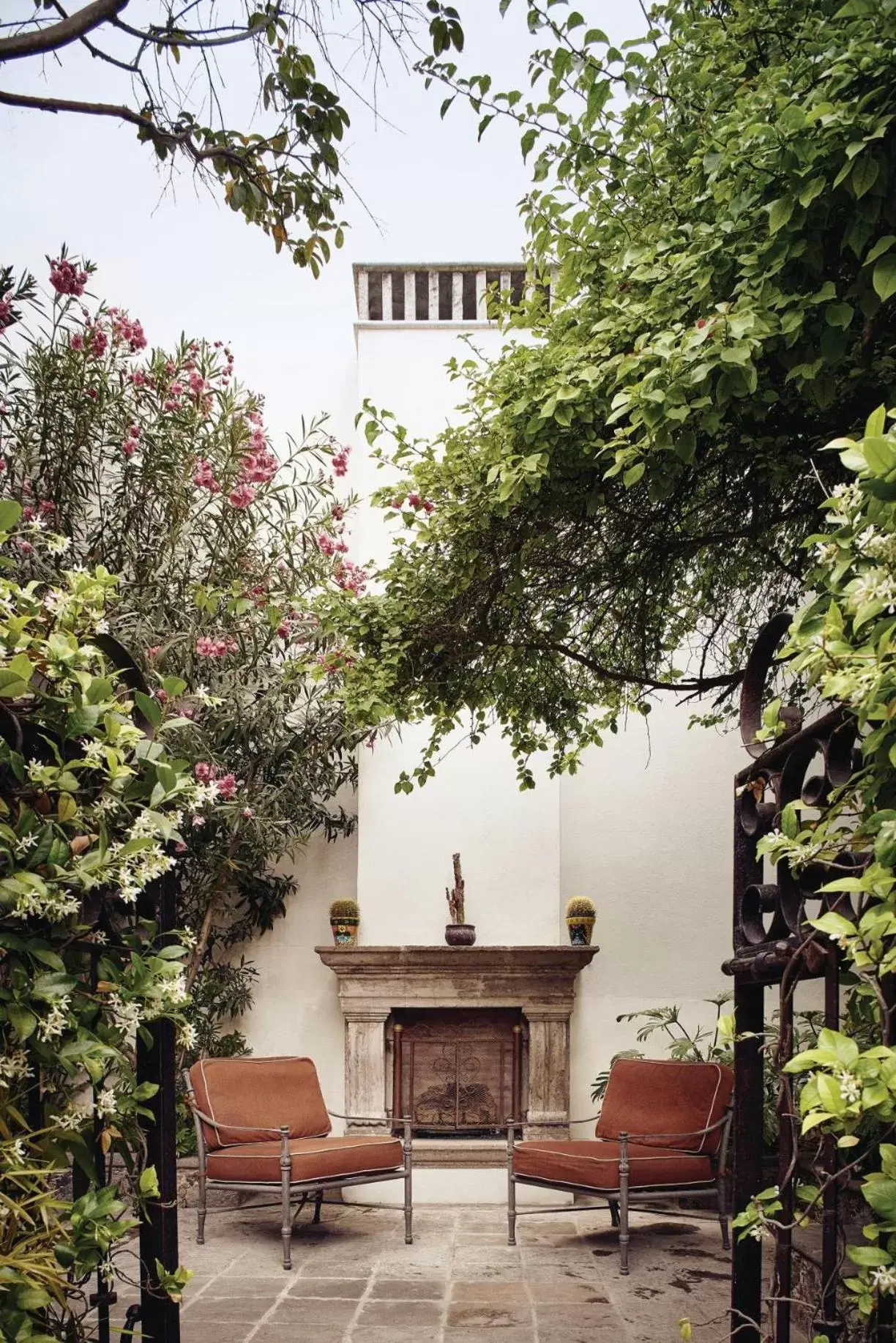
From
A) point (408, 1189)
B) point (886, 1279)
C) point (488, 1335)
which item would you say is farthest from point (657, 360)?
point (408, 1189)

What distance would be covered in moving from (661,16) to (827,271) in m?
1.10

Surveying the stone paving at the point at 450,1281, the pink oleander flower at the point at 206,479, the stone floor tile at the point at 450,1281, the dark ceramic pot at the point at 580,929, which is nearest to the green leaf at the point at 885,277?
the stone paving at the point at 450,1281

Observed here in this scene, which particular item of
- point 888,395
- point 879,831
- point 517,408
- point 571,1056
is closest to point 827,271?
point 888,395

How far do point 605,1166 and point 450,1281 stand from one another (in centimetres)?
86

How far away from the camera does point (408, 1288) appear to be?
4762 mm

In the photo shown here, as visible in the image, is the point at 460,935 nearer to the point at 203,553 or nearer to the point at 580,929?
the point at 580,929

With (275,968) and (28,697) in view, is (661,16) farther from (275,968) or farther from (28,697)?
(275,968)

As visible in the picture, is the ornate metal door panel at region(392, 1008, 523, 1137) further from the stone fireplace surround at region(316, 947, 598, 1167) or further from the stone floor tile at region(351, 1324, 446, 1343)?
the stone floor tile at region(351, 1324, 446, 1343)

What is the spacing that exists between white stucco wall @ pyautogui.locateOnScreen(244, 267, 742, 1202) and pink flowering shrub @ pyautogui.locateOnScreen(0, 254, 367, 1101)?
298 millimetres

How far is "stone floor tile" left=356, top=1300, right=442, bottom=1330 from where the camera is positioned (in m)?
4.27

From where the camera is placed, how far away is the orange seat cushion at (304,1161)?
5.44 metres

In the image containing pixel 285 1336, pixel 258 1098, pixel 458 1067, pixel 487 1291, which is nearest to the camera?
pixel 285 1336

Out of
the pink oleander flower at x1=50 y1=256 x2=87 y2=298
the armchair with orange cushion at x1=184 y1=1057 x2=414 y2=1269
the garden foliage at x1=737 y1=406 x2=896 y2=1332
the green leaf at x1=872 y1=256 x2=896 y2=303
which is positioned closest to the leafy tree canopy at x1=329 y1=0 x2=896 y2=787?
the green leaf at x1=872 y1=256 x2=896 y2=303

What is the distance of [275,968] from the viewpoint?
7445 mm
